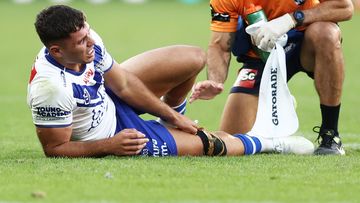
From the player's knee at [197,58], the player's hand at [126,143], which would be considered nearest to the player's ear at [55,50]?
the player's hand at [126,143]

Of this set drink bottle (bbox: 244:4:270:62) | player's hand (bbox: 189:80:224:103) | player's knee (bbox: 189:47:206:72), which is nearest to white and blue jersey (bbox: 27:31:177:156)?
player's hand (bbox: 189:80:224:103)

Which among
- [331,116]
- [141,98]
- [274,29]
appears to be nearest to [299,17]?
[274,29]

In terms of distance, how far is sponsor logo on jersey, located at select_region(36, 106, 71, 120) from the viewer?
704 cm

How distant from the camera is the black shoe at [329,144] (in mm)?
7848

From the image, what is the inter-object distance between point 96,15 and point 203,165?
20.7 metres

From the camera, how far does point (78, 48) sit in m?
7.11

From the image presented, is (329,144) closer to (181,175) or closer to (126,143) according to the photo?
(126,143)

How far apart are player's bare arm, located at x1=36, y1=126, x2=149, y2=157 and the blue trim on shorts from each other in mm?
127

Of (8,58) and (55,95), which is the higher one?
(55,95)

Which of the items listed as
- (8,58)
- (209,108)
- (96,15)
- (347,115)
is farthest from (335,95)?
(96,15)

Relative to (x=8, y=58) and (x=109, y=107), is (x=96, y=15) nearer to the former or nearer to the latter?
(x=8, y=58)

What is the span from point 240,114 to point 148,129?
49.0 inches

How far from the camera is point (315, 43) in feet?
25.9

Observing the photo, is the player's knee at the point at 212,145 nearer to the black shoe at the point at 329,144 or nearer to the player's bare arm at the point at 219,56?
the player's bare arm at the point at 219,56
